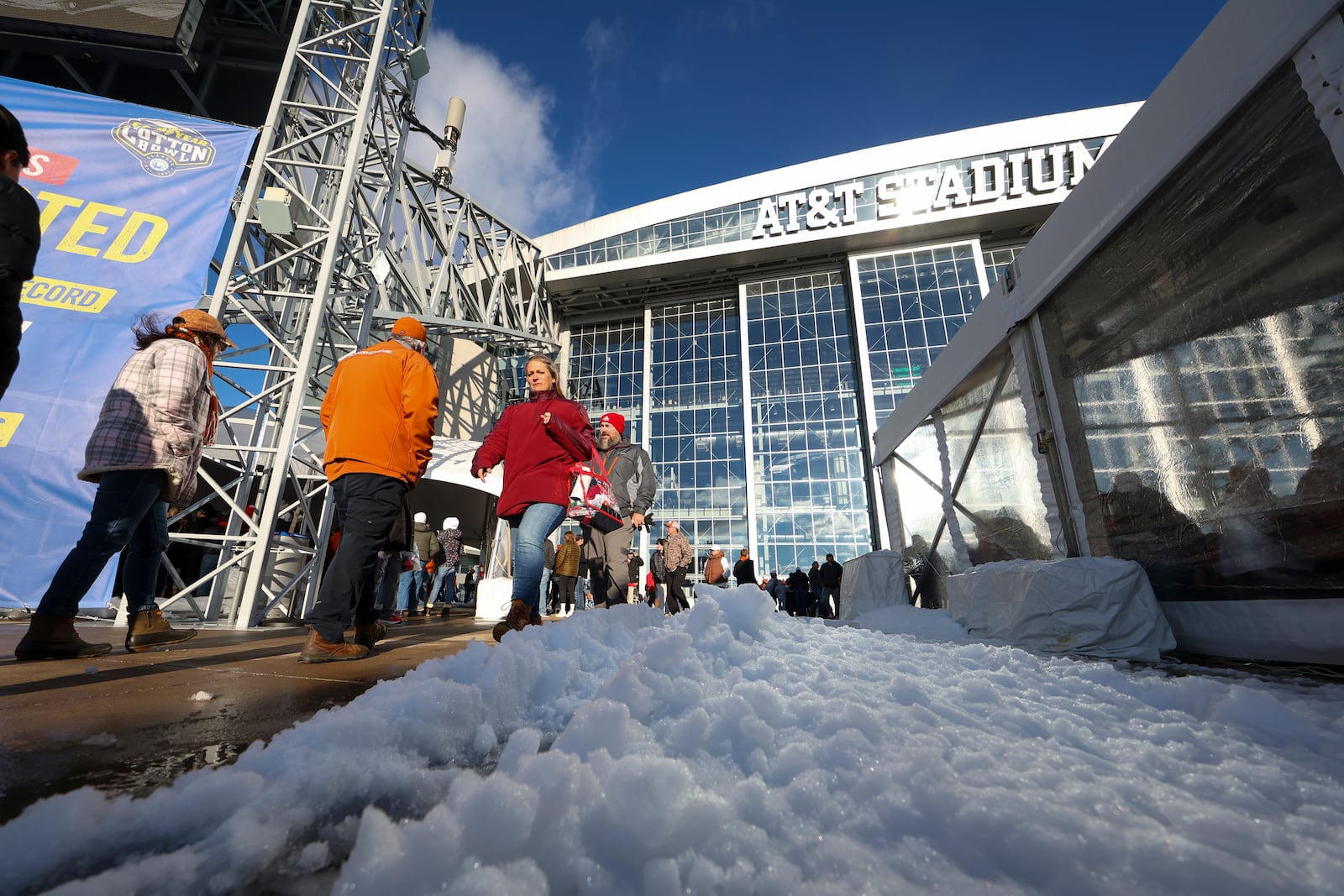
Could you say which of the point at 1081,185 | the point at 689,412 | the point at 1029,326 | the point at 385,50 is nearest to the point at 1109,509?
the point at 1029,326

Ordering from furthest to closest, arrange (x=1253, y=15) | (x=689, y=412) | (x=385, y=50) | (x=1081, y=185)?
(x=689, y=412) < (x=385, y=50) < (x=1081, y=185) < (x=1253, y=15)

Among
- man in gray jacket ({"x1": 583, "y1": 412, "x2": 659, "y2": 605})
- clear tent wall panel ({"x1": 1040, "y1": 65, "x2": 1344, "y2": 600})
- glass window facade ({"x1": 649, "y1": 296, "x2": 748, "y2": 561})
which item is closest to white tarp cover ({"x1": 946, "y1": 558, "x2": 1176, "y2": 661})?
clear tent wall panel ({"x1": 1040, "y1": 65, "x2": 1344, "y2": 600})

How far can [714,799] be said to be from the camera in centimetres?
66

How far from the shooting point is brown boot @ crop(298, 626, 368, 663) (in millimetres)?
2201

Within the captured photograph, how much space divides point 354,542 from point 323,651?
1.43 feet

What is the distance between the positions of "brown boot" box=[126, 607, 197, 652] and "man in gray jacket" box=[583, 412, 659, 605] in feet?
7.59

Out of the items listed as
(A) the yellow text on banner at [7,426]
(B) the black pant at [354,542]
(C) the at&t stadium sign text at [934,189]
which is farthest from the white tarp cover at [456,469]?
(C) the at&t stadium sign text at [934,189]

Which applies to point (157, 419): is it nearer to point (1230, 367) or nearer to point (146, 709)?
point (146, 709)

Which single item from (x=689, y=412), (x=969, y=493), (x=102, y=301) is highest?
(x=689, y=412)

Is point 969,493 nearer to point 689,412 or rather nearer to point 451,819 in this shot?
point 451,819

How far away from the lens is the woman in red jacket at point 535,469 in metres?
2.77

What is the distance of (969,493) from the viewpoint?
4.75 m

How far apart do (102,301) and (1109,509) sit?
804 cm

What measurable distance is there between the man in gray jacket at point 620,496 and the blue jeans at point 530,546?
0.98 metres
